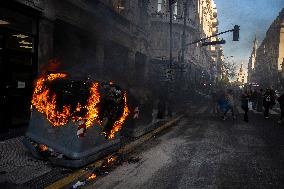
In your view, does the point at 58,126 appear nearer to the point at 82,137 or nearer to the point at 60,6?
the point at 82,137

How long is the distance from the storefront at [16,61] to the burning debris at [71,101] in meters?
3.10

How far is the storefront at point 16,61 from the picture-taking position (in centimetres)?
941

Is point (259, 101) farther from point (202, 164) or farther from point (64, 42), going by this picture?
point (202, 164)

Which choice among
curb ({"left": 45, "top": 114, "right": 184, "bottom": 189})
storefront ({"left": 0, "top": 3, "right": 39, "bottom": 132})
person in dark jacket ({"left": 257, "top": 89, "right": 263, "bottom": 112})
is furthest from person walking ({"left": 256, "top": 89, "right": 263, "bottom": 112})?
storefront ({"left": 0, "top": 3, "right": 39, "bottom": 132})

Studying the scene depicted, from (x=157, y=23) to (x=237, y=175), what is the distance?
35.2m

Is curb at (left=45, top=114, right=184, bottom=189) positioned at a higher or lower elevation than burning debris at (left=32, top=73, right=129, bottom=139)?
lower

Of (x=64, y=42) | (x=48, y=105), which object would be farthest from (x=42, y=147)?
(x=64, y=42)

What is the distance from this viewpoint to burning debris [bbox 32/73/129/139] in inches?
254

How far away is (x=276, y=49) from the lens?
80.3 m

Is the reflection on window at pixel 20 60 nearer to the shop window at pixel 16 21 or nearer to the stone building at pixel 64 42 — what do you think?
the stone building at pixel 64 42

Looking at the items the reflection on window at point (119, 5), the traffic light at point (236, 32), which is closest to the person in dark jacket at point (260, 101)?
the traffic light at point (236, 32)

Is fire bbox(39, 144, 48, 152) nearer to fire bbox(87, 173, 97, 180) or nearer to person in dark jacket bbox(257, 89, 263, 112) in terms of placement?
fire bbox(87, 173, 97, 180)

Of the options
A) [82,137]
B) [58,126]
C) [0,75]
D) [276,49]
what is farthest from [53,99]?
[276,49]

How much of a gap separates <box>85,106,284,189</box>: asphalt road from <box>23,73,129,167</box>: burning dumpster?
802 mm
